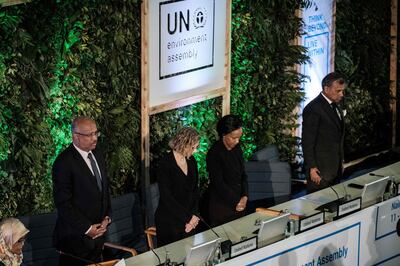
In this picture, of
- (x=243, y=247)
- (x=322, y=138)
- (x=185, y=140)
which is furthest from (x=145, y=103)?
(x=243, y=247)

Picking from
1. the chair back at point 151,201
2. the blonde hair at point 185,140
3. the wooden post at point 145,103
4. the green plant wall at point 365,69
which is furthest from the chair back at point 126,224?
the green plant wall at point 365,69

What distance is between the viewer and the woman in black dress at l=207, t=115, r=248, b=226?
24.1ft

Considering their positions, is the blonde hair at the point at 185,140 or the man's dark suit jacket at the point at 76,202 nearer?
the man's dark suit jacket at the point at 76,202

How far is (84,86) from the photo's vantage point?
787 cm

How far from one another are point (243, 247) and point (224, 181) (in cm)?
145

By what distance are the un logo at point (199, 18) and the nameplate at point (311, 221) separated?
2652 millimetres

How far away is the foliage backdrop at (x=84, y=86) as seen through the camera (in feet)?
24.1

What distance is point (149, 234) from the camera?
7199mm

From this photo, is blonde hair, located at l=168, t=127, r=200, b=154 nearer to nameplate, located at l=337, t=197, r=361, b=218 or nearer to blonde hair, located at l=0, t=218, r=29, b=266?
nameplate, located at l=337, t=197, r=361, b=218

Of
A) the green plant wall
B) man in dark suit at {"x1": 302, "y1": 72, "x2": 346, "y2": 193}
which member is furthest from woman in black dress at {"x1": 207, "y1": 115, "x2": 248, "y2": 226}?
the green plant wall

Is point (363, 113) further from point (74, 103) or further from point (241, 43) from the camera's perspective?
point (74, 103)

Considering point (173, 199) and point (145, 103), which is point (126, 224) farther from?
point (145, 103)

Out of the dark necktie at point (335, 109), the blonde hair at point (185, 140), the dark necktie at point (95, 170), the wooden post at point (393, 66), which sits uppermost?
the blonde hair at point (185, 140)

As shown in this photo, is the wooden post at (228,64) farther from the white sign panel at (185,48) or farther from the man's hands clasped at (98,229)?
the man's hands clasped at (98,229)
